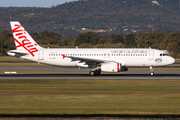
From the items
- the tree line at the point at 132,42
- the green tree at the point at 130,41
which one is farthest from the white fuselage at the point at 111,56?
the green tree at the point at 130,41

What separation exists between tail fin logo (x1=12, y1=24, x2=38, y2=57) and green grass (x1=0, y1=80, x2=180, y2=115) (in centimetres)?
1601

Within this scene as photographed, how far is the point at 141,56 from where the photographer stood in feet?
148

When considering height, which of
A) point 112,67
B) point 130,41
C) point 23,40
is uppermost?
point 130,41

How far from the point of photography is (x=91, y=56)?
150 ft

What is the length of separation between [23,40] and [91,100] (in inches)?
998

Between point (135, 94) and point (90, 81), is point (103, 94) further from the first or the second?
point (90, 81)

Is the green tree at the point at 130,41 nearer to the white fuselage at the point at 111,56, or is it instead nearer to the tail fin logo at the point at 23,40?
the white fuselage at the point at 111,56

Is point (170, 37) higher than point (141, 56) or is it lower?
higher

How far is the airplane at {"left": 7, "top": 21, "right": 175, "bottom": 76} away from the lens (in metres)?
44.9

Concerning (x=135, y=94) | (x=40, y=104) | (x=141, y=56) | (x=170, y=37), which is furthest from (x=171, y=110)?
(x=170, y=37)

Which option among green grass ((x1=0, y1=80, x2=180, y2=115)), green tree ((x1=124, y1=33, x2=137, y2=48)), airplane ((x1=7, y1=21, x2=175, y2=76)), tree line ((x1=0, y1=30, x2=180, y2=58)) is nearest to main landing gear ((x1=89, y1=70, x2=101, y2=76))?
airplane ((x1=7, y1=21, x2=175, y2=76))

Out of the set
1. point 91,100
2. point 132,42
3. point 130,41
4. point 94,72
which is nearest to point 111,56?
point 94,72

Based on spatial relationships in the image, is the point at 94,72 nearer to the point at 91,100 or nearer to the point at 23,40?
the point at 23,40

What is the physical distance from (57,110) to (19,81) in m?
17.9
